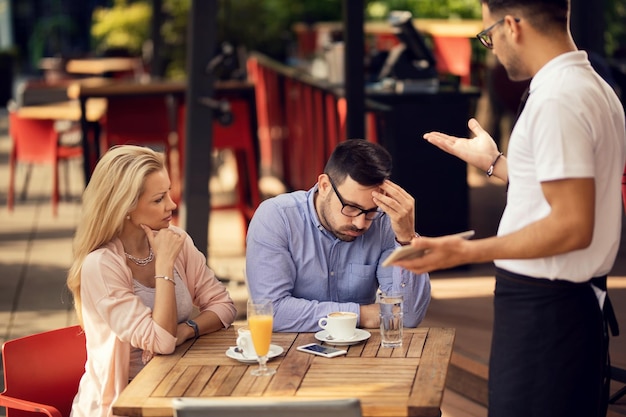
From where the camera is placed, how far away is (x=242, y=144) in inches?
299

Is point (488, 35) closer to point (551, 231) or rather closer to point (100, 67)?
point (551, 231)

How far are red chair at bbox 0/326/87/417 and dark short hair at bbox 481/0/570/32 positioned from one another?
1597mm

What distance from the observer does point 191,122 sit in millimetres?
6531

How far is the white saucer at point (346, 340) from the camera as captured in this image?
3045mm

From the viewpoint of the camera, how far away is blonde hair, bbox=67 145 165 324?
315 cm

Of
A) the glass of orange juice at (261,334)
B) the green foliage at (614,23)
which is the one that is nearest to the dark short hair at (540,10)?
the glass of orange juice at (261,334)

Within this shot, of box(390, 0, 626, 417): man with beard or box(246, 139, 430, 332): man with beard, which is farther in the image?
box(246, 139, 430, 332): man with beard

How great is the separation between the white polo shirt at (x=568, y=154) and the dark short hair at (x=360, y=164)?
0.73 m

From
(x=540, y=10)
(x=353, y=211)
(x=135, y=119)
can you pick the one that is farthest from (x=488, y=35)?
(x=135, y=119)

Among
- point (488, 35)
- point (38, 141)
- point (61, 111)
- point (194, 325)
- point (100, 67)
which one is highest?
point (488, 35)

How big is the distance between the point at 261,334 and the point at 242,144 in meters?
4.87

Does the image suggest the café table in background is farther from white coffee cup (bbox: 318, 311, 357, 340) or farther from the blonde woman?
white coffee cup (bbox: 318, 311, 357, 340)

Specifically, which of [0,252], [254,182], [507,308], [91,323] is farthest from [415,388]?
[0,252]

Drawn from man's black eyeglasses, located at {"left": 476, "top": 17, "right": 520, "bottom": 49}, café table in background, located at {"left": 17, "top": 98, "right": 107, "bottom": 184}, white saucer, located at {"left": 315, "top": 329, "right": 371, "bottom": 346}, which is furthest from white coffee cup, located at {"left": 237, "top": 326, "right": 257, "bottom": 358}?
café table in background, located at {"left": 17, "top": 98, "right": 107, "bottom": 184}
